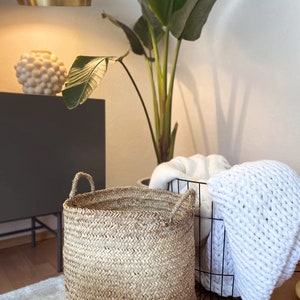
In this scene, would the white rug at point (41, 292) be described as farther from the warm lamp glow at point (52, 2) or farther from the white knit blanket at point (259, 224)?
the warm lamp glow at point (52, 2)

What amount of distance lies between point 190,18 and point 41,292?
3.46 ft

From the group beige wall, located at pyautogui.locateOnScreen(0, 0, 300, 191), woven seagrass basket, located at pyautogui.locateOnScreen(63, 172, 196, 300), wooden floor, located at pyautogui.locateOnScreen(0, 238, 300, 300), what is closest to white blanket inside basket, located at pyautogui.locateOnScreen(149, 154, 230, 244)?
woven seagrass basket, located at pyautogui.locateOnScreen(63, 172, 196, 300)

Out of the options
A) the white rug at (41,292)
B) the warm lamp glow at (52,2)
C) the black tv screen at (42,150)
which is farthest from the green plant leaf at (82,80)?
the white rug at (41,292)

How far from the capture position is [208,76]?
1.61 m

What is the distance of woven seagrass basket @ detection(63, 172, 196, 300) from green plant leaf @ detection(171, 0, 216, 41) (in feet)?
2.06

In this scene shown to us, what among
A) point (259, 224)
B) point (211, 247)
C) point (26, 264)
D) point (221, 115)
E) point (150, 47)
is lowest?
point (26, 264)

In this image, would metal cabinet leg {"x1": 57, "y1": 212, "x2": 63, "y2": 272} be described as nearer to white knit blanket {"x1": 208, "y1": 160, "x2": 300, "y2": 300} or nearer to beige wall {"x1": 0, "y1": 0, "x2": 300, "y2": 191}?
beige wall {"x1": 0, "y1": 0, "x2": 300, "y2": 191}

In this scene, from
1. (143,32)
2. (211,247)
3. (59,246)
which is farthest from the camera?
(143,32)

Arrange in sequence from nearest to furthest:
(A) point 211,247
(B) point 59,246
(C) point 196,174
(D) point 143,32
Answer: (A) point 211,247, (C) point 196,174, (B) point 59,246, (D) point 143,32

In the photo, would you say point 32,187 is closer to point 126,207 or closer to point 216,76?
point 126,207

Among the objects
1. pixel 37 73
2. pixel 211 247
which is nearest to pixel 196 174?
pixel 211 247

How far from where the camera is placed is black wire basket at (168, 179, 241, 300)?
3.15 ft

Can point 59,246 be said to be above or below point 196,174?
below

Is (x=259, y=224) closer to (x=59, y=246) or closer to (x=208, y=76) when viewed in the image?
A: (x=59, y=246)
